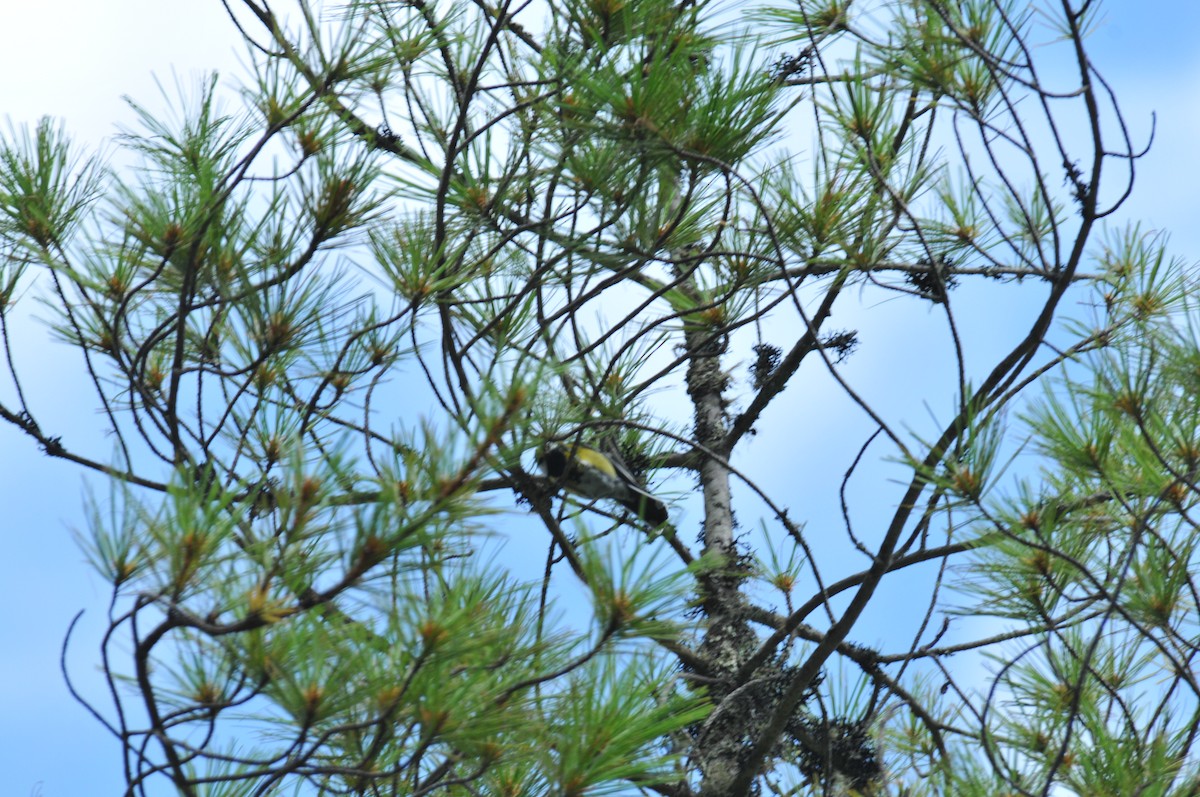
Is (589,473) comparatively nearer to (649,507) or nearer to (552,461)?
(552,461)

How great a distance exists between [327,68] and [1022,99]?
894 millimetres

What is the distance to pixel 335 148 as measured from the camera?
1.43 meters

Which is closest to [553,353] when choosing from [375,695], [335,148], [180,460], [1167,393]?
[335,148]

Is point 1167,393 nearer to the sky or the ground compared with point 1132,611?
nearer to the sky

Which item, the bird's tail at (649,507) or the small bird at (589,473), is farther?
the bird's tail at (649,507)

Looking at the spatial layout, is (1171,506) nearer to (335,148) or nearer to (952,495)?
(952,495)

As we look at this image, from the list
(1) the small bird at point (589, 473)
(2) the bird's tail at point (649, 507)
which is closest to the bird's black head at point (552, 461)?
(1) the small bird at point (589, 473)

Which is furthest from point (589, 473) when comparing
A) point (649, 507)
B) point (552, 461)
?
point (649, 507)

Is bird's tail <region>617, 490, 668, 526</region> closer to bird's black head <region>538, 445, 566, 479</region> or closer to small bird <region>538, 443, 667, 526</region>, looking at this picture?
small bird <region>538, 443, 667, 526</region>

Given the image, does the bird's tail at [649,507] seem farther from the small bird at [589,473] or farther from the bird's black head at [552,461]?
the bird's black head at [552,461]

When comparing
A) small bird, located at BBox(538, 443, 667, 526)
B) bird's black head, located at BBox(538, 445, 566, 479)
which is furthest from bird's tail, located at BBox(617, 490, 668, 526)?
bird's black head, located at BBox(538, 445, 566, 479)

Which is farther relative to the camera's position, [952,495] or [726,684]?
[726,684]

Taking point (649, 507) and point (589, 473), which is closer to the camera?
point (589, 473)

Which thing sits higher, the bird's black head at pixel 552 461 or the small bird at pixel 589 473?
the bird's black head at pixel 552 461
